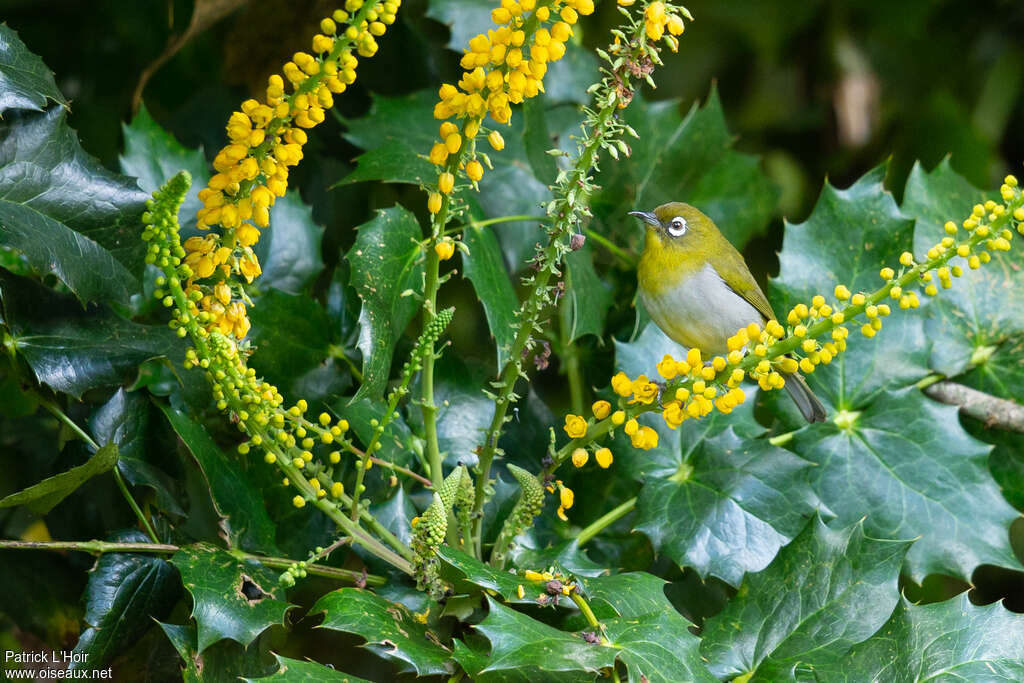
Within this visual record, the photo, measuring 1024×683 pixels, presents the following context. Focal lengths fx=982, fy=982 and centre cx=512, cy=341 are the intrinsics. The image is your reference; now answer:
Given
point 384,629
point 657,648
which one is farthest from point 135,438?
point 657,648

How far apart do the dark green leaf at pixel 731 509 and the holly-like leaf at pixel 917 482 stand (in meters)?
0.13

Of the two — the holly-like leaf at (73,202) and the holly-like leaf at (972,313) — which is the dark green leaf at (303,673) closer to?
the holly-like leaf at (73,202)

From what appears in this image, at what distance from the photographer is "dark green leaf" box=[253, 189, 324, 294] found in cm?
157

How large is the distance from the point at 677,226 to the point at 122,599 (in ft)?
3.12

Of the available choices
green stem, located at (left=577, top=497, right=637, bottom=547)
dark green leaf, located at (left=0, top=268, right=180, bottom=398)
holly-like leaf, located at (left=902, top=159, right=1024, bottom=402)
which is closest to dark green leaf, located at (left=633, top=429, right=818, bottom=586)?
green stem, located at (left=577, top=497, right=637, bottom=547)

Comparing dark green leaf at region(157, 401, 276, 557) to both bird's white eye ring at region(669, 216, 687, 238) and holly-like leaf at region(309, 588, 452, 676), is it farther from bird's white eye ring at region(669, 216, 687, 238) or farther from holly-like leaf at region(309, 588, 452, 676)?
bird's white eye ring at region(669, 216, 687, 238)

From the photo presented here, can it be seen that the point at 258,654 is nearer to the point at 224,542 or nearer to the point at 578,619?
the point at 224,542

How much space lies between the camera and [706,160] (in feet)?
6.08

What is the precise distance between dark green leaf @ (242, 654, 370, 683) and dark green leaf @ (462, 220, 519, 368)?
410 mm

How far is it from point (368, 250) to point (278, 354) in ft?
0.93

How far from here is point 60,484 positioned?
1.12 m

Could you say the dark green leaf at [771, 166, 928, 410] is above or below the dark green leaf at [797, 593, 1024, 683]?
above

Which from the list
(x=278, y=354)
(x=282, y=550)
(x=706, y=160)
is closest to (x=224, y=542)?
(x=282, y=550)

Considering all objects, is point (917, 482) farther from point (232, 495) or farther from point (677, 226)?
point (232, 495)
